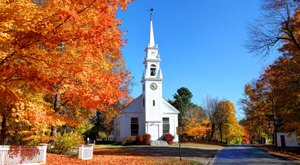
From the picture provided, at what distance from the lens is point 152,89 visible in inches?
1558

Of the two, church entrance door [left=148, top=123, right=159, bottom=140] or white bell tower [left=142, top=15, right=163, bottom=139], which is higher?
white bell tower [left=142, top=15, right=163, bottom=139]

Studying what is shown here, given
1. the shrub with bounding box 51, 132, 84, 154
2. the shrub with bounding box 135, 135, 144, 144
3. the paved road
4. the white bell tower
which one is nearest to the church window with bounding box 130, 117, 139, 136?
the white bell tower

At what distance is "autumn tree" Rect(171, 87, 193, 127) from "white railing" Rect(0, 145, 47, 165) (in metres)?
42.1

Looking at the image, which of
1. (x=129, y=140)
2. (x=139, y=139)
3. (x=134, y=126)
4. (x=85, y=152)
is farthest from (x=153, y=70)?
(x=85, y=152)

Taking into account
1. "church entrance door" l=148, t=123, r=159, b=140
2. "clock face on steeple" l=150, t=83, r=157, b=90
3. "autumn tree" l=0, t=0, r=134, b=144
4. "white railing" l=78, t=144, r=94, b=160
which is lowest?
"white railing" l=78, t=144, r=94, b=160

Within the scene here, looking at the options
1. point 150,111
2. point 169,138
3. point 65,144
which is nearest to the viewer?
point 65,144

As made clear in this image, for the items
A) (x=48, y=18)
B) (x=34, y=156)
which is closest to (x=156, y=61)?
(x=34, y=156)

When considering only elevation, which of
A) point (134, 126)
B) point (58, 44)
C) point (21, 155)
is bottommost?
point (21, 155)

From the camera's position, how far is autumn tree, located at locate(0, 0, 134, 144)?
673 centimetres

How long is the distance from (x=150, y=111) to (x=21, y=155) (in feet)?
93.8

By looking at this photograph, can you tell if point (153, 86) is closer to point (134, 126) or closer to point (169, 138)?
point (134, 126)

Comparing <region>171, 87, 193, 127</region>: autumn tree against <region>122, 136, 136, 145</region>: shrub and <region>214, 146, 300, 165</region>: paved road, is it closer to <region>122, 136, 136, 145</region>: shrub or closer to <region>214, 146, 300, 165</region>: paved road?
<region>122, 136, 136, 145</region>: shrub

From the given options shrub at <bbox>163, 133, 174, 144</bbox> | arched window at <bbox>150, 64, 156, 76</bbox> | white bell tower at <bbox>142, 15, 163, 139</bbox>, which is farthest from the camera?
arched window at <bbox>150, 64, 156, 76</bbox>

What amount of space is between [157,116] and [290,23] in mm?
25600
